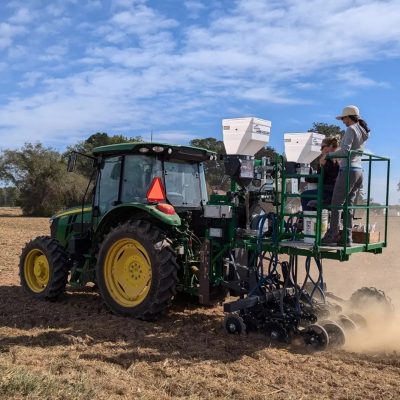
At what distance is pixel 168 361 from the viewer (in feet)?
16.3

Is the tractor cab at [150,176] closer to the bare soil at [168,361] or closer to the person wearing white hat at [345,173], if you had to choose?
the bare soil at [168,361]

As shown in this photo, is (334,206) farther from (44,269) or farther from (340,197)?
(44,269)

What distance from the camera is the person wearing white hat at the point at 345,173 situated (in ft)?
18.4

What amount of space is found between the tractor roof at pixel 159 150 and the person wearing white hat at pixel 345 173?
2380 millimetres

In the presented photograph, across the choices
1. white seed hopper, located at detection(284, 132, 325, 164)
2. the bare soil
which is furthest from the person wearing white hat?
white seed hopper, located at detection(284, 132, 325, 164)

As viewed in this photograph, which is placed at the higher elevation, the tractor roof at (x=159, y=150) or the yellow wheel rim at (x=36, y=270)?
the tractor roof at (x=159, y=150)

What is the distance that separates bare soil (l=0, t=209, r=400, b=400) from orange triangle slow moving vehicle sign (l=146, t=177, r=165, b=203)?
5.16ft

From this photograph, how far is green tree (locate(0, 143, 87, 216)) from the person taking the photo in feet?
127

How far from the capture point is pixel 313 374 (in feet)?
15.3

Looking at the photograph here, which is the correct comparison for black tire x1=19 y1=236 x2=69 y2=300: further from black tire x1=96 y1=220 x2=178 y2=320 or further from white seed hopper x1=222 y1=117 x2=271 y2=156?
white seed hopper x1=222 y1=117 x2=271 y2=156

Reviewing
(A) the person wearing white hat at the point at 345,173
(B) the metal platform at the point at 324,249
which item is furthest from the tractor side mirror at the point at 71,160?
(A) the person wearing white hat at the point at 345,173

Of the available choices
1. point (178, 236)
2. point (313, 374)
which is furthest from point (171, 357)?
point (178, 236)

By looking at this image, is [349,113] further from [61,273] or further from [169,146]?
[61,273]

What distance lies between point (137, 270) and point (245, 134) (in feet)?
7.43
